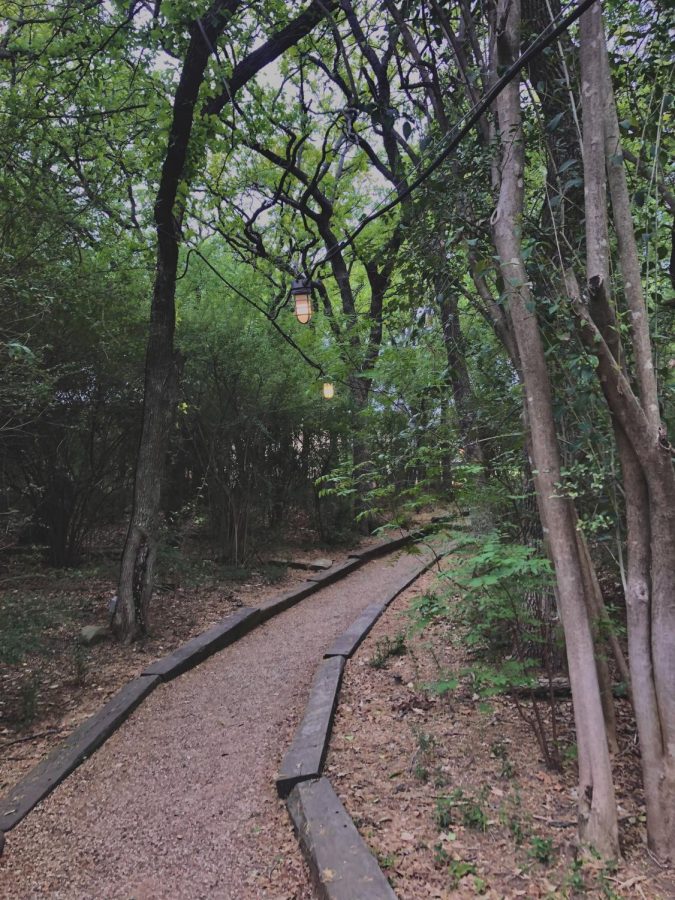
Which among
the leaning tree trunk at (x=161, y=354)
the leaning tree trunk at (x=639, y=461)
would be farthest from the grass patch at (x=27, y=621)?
the leaning tree trunk at (x=639, y=461)

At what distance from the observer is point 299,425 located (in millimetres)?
8242

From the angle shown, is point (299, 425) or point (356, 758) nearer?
point (356, 758)

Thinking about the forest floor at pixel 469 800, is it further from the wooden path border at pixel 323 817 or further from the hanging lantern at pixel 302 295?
the hanging lantern at pixel 302 295

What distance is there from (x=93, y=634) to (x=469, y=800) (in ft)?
12.0

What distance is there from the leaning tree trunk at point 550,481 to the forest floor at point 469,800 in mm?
173

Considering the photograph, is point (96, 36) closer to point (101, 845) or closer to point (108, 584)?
point (108, 584)

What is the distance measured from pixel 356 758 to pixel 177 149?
5.25 metres

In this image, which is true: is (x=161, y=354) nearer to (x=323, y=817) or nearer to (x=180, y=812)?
(x=180, y=812)

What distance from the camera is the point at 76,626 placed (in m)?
4.84

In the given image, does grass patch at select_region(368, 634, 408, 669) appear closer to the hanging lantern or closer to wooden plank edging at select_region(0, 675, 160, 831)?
wooden plank edging at select_region(0, 675, 160, 831)

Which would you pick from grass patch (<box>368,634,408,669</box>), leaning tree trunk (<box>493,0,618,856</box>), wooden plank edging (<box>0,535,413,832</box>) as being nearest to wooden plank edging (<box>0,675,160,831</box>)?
wooden plank edging (<box>0,535,413,832</box>)

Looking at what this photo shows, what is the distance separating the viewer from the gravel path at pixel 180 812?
214cm

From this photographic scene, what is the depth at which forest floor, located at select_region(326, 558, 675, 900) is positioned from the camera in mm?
1888

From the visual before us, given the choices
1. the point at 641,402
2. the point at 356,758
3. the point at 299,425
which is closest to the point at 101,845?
the point at 356,758
